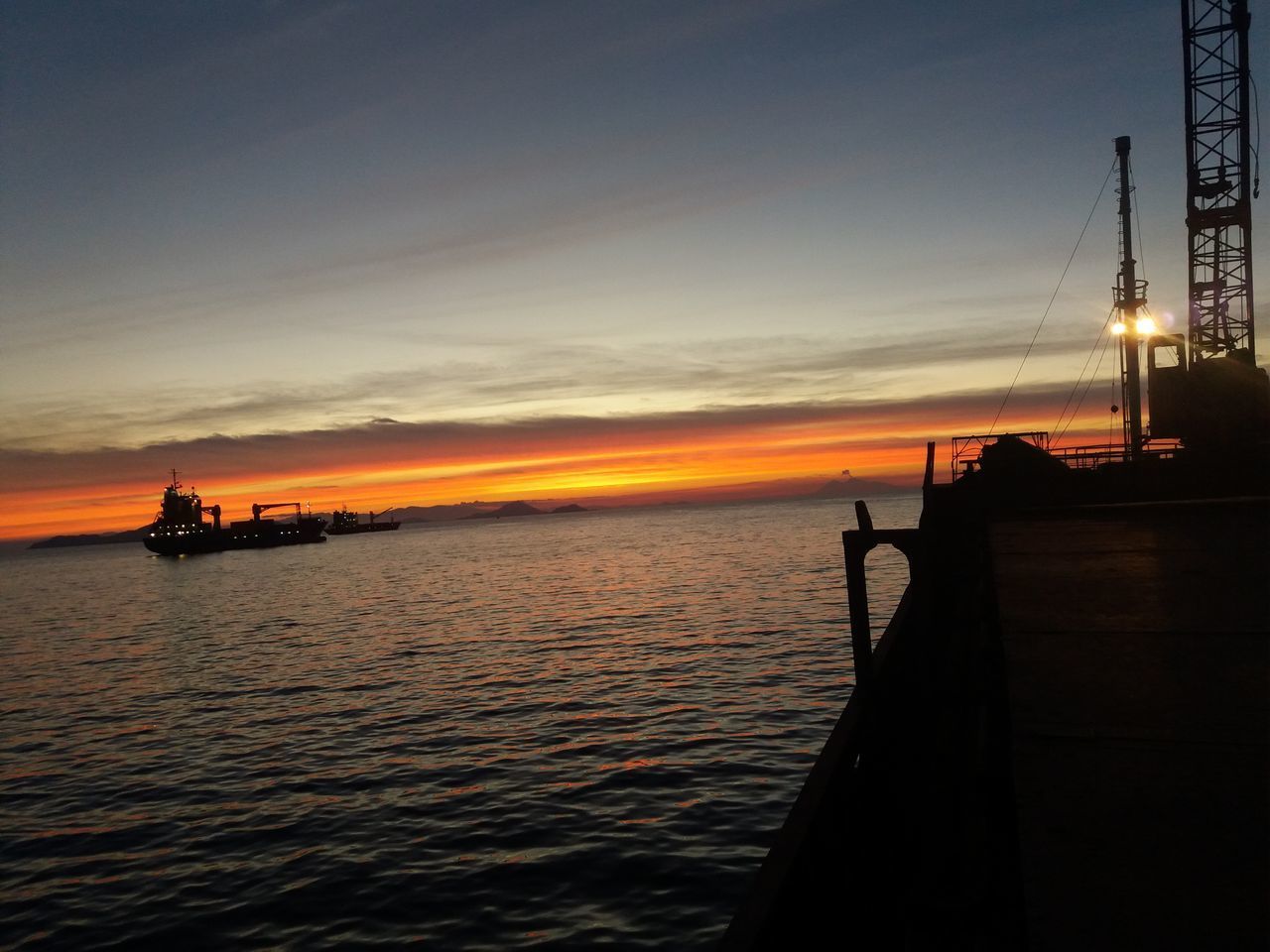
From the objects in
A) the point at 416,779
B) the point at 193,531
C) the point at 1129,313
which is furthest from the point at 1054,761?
the point at 193,531

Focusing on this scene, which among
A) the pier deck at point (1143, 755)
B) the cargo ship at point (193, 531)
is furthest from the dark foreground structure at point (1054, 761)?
the cargo ship at point (193, 531)

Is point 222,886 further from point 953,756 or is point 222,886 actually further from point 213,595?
point 213,595

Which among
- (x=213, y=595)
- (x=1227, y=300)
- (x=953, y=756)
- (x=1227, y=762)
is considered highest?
(x=1227, y=300)

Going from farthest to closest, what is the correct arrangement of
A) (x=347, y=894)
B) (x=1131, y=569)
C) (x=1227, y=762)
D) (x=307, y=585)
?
(x=307, y=585) → (x=347, y=894) → (x=1131, y=569) → (x=1227, y=762)

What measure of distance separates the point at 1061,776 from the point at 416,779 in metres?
14.5

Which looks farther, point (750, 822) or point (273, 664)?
point (273, 664)

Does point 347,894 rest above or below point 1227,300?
below

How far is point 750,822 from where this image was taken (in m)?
13.0

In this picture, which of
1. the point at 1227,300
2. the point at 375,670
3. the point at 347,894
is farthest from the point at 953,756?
the point at 1227,300

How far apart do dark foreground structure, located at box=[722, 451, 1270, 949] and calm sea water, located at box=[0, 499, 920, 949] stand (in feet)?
10.4

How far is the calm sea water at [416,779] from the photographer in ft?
35.8

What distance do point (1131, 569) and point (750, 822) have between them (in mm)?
6836

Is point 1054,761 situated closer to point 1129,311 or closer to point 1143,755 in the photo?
point 1143,755

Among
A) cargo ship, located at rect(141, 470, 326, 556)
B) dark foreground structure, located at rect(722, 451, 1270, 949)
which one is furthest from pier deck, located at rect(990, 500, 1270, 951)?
cargo ship, located at rect(141, 470, 326, 556)
